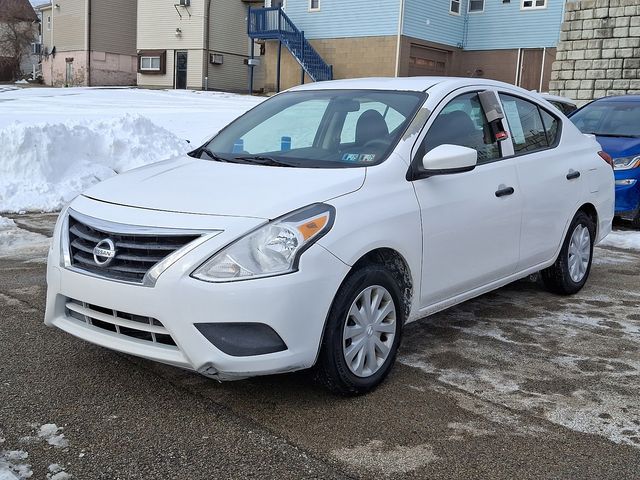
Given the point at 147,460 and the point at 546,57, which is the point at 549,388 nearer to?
the point at 147,460

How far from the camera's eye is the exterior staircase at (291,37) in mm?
28797

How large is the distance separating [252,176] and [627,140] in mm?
7221

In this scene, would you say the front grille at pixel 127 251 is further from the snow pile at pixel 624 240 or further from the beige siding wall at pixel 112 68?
the beige siding wall at pixel 112 68

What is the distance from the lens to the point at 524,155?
520 cm

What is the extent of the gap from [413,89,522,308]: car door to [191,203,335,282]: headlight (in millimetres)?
934

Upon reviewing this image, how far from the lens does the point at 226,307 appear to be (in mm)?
3297

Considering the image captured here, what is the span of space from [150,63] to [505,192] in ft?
108

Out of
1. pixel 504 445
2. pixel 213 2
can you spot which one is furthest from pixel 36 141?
pixel 213 2

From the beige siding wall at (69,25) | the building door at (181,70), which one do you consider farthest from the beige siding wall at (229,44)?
the beige siding wall at (69,25)

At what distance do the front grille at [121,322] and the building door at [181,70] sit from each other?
32037mm

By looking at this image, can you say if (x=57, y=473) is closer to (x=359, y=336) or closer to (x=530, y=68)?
(x=359, y=336)

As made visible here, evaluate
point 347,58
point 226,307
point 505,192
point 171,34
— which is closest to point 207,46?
point 171,34

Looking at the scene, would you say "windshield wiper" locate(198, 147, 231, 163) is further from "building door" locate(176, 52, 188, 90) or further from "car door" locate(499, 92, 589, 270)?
"building door" locate(176, 52, 188, 90)

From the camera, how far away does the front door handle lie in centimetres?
476
